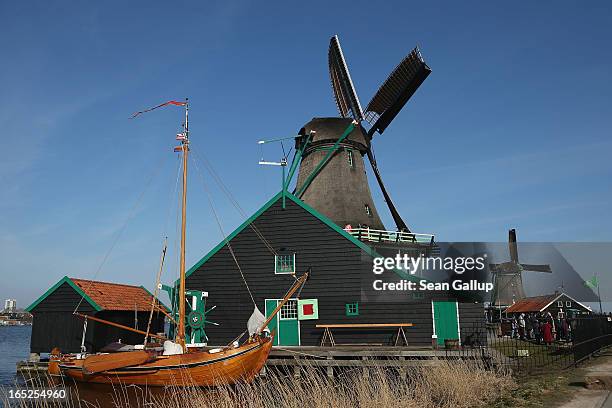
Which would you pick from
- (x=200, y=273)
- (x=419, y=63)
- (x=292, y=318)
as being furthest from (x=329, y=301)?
(x=419, y=63)

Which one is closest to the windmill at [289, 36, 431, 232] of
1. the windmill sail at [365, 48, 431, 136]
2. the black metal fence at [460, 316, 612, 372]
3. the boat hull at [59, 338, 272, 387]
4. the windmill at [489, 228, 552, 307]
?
the windmill sail at [365, 48, 431, 136]

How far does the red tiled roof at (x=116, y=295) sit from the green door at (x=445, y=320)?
49.3 ft

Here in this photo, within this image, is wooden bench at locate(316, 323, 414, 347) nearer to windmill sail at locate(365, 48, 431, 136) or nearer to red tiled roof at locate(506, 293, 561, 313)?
windmill sail at locate(365, 48, 431, 136)

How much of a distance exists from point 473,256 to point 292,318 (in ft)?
28.4

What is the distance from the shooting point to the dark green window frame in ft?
74.5

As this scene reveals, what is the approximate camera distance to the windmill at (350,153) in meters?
32.0

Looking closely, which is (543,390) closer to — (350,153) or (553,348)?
(553,348)

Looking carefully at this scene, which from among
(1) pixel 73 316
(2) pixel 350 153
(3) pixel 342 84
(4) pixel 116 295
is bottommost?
(1) pixel 73 316

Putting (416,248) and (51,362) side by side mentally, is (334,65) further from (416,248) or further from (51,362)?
(51,362)

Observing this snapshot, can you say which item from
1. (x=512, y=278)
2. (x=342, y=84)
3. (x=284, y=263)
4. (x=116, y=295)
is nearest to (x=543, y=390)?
(x=284, y=263)

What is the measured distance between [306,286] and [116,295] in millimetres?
11243

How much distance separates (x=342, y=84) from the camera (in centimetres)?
3875

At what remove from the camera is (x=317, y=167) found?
32.7 metres

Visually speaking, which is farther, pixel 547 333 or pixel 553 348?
pixel 547 333
